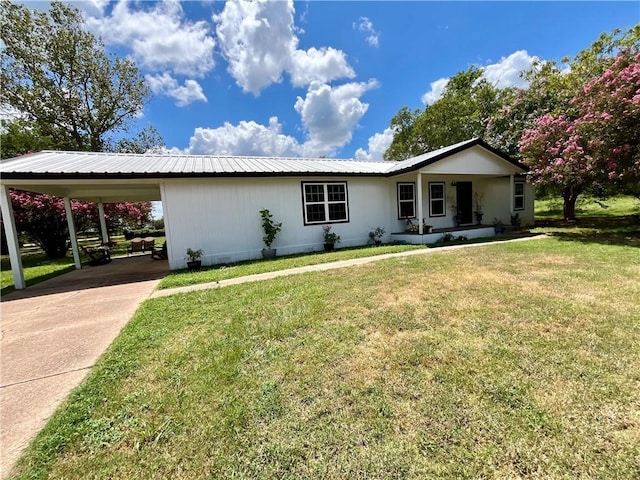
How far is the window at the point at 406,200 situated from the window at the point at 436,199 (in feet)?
3.63

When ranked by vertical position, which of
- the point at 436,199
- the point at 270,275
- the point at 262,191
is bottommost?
the point at 270,275

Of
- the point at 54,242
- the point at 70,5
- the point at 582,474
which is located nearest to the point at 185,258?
the point at 582,474

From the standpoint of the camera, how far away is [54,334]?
158 inches

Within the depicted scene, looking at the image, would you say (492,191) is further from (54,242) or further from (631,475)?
(54,242)

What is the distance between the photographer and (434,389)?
7.59 ft

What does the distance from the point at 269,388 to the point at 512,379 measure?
216 centimetres

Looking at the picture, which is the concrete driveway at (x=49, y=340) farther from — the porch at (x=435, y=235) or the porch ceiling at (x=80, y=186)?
the porch at (x=435, y=235)

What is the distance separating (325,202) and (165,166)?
5.58 metres

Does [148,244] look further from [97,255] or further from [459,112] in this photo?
[459,112]

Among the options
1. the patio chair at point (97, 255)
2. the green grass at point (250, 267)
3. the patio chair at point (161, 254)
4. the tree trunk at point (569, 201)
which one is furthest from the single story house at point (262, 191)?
the tree trunk at point (569, 201)

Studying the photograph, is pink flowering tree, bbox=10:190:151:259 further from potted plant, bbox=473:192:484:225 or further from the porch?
potted plant, bbox=473:192:484:225

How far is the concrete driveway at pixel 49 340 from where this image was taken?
2.30 meters

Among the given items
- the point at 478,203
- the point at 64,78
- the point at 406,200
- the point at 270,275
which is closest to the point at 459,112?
the point at 478,203

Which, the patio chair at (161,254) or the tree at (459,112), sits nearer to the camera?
the patio chair at (161,254)
